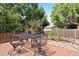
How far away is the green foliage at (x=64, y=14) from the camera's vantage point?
4.55 meters

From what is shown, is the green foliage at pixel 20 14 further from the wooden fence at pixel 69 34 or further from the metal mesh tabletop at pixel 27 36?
the wooden fence at pixel 69 34

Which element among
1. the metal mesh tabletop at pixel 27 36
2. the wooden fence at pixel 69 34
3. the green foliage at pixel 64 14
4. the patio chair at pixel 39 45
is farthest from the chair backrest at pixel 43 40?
the green foliage at pixel 64 14

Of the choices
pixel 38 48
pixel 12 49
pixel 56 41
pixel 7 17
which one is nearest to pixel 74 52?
pixel 56 41

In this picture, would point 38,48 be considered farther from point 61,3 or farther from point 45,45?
point 61,3

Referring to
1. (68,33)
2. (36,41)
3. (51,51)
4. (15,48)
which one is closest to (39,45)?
(36,41)

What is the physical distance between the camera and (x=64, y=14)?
183 inches

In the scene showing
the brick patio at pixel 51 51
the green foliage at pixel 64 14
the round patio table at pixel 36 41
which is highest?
the green foliage at pixel 64 14

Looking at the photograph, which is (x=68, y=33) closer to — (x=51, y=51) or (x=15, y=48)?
(x=51, y=51)

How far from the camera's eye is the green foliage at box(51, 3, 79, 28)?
179 inches

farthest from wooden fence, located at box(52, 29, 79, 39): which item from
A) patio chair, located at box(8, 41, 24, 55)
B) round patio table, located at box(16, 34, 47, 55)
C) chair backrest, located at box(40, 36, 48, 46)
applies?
patio chair, located at box(8, 41, 24, 55)

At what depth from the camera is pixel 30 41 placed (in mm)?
4586

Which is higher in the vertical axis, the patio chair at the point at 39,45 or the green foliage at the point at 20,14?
the green foliage at the point at 20,14

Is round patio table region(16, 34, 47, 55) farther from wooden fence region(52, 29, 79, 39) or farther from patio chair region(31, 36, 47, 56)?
wooden fence region(52, 29, 79, 39)

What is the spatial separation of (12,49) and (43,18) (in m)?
1.07
